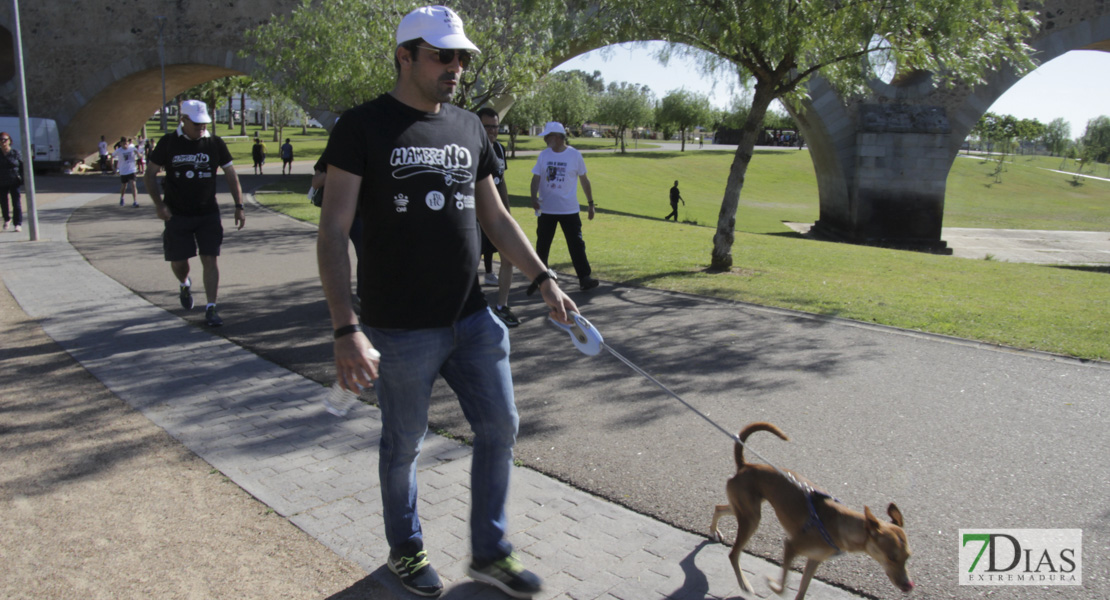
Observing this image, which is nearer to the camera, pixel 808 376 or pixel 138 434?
pixel 138 434

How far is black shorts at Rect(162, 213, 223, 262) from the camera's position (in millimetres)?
6953

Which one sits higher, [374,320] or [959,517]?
[374,320]

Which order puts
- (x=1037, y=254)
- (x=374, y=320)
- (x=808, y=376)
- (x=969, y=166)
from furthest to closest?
1. (x=969, y=166)
2. (x=1037, y=254)
3. (x=808, y=376)
4. (x=374, y=320)

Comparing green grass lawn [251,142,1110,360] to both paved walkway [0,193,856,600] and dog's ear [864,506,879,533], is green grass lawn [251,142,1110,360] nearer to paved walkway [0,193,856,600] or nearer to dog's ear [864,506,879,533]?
paved walkway [0,193,856,600]

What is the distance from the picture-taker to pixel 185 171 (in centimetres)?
685

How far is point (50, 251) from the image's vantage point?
11.3 metres

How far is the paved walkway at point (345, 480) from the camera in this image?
3041 millimetres

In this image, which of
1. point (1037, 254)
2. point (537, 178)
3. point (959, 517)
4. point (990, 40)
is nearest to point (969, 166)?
point (1037, 254)

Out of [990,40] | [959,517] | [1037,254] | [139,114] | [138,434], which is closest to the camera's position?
[959,517]

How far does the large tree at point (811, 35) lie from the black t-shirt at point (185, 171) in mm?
6001

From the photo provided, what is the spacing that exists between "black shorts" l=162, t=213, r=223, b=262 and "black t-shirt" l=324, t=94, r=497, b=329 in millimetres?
4787

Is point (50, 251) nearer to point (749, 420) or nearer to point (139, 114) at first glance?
point (749, 420)

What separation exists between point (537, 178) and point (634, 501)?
5.32 m

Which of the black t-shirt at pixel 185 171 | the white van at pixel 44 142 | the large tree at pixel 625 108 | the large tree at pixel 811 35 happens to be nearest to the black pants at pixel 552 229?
the large tree at pixel 811 35
